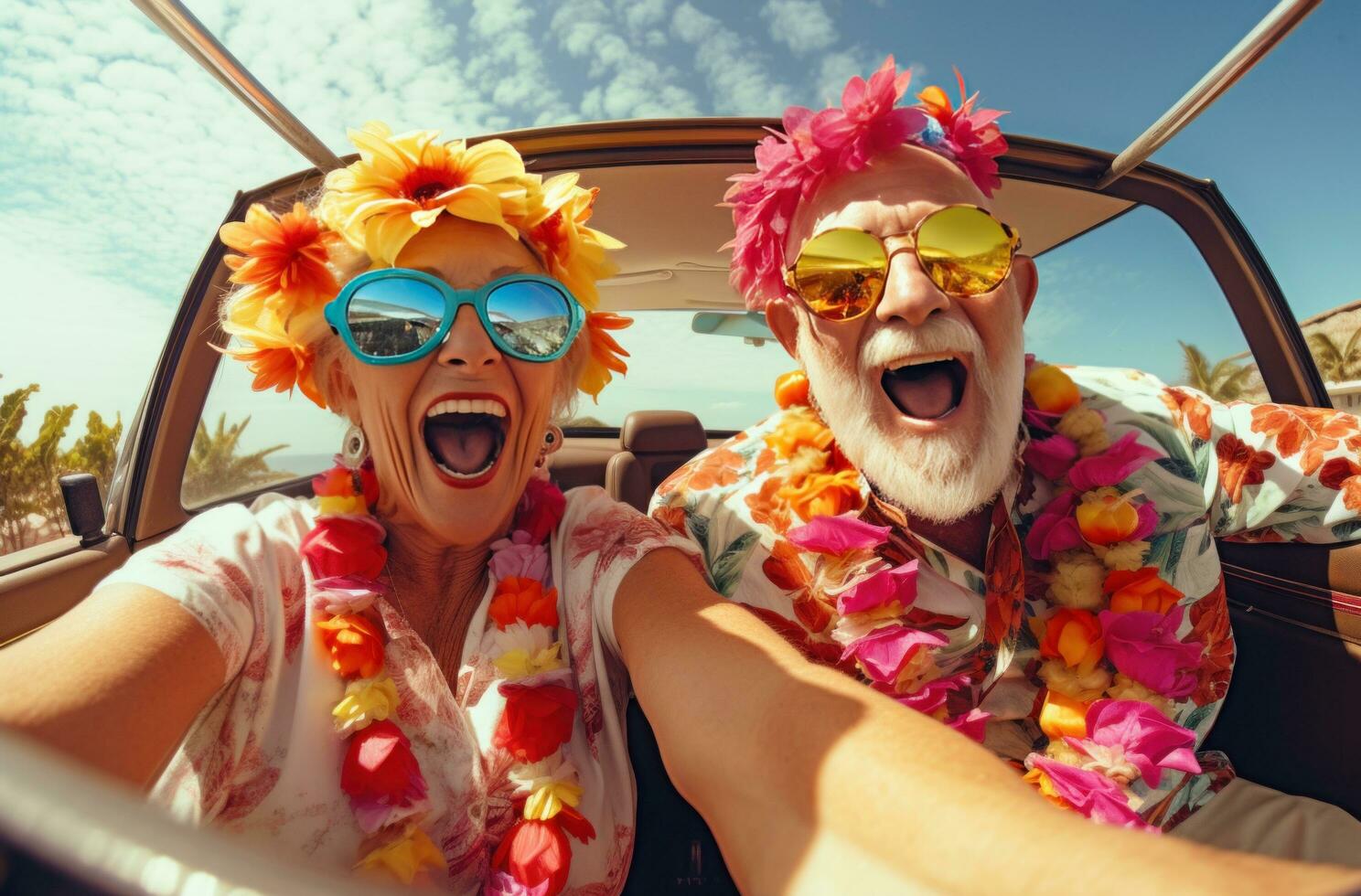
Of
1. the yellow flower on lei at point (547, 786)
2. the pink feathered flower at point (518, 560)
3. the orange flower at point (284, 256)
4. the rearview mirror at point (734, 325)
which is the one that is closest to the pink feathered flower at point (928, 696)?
the yellow flower on lei at point (547, 786)

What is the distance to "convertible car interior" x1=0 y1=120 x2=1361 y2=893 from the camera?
158 cm

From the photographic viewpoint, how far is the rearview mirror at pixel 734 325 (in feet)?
10.7

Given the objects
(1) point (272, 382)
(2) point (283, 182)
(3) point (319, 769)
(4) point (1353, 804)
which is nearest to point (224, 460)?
(2) point (283, 182)

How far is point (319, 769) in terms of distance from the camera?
44.2 inches

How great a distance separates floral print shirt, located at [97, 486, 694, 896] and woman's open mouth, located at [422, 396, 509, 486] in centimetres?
27

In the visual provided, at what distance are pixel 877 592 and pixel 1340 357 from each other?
32.8ft

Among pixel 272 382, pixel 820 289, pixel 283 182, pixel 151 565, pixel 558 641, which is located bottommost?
pixel 558 641

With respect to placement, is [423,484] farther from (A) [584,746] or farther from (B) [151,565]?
(A) [584,746]

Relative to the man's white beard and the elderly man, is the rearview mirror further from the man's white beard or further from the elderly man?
the man's white beard

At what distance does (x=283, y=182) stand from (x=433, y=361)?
1.10 metres

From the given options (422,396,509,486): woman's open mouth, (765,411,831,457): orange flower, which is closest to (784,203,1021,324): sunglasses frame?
(765,411,831,457): orange flower

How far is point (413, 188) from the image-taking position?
134 cm

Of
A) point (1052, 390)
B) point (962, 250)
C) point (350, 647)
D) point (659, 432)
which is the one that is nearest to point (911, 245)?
point (962, 250)

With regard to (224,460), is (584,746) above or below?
below
